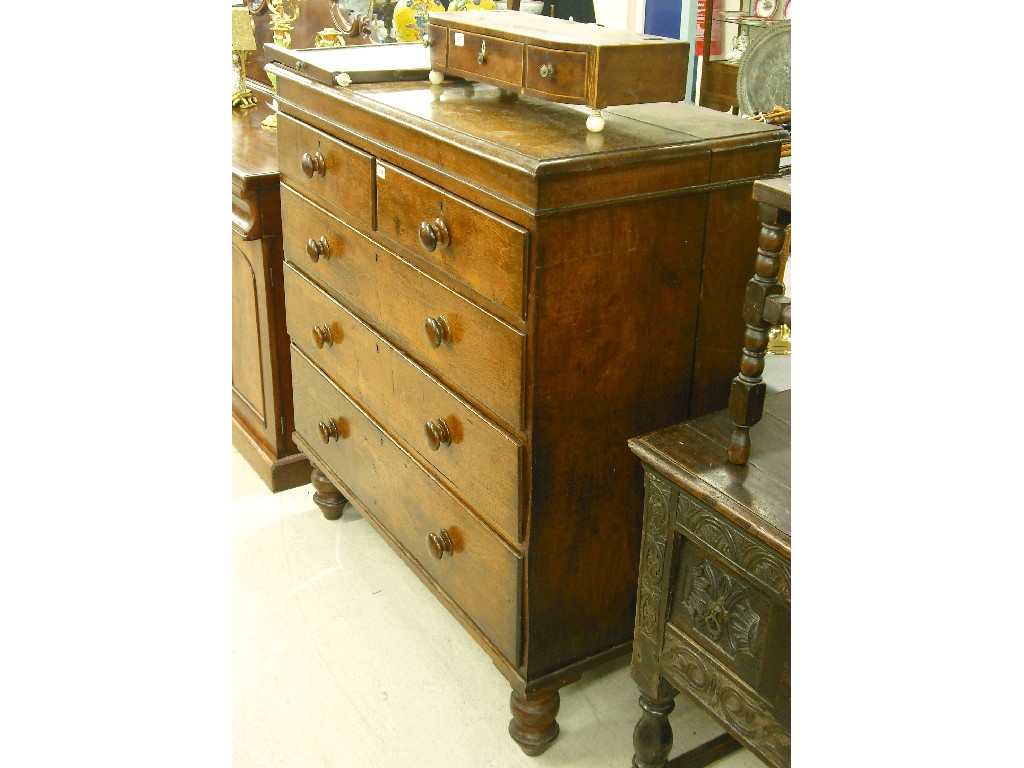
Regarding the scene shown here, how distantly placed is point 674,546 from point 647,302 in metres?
0.41

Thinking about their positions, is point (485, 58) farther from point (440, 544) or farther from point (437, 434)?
point (440, 544)

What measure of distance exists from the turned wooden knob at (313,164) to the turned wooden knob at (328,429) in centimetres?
62

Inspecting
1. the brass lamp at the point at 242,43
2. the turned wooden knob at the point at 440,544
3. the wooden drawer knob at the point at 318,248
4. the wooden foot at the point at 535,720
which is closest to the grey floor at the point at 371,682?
the wooden foot at the point at 535,720

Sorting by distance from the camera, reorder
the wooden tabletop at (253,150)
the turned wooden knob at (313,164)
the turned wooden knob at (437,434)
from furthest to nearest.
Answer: the wooden tabletop at (253,150) < the turned wooden knob at (313,164) < the turned wooden knob at (437,434)

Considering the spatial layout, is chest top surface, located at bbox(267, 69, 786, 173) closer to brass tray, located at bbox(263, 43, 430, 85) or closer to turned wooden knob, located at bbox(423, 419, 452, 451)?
brass tray, located at bbox(263, 43, 430, 85)

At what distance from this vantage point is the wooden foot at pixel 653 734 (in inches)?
71.8

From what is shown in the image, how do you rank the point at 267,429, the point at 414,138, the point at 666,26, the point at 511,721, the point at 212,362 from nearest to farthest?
1. the point at 212,362
2. the point at 414,138
3. the point at 511,721
4. the point at 267,429
5. the point at 666,26

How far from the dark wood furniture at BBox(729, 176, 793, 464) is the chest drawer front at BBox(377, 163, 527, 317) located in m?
0.36

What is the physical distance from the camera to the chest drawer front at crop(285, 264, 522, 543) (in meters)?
1.79

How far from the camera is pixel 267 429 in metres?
2.94

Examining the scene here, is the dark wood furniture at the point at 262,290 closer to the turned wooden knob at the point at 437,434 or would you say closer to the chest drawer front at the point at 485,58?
the chest drawer front at the point at 485,58

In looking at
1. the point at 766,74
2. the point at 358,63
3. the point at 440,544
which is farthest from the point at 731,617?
the point at 766,74
